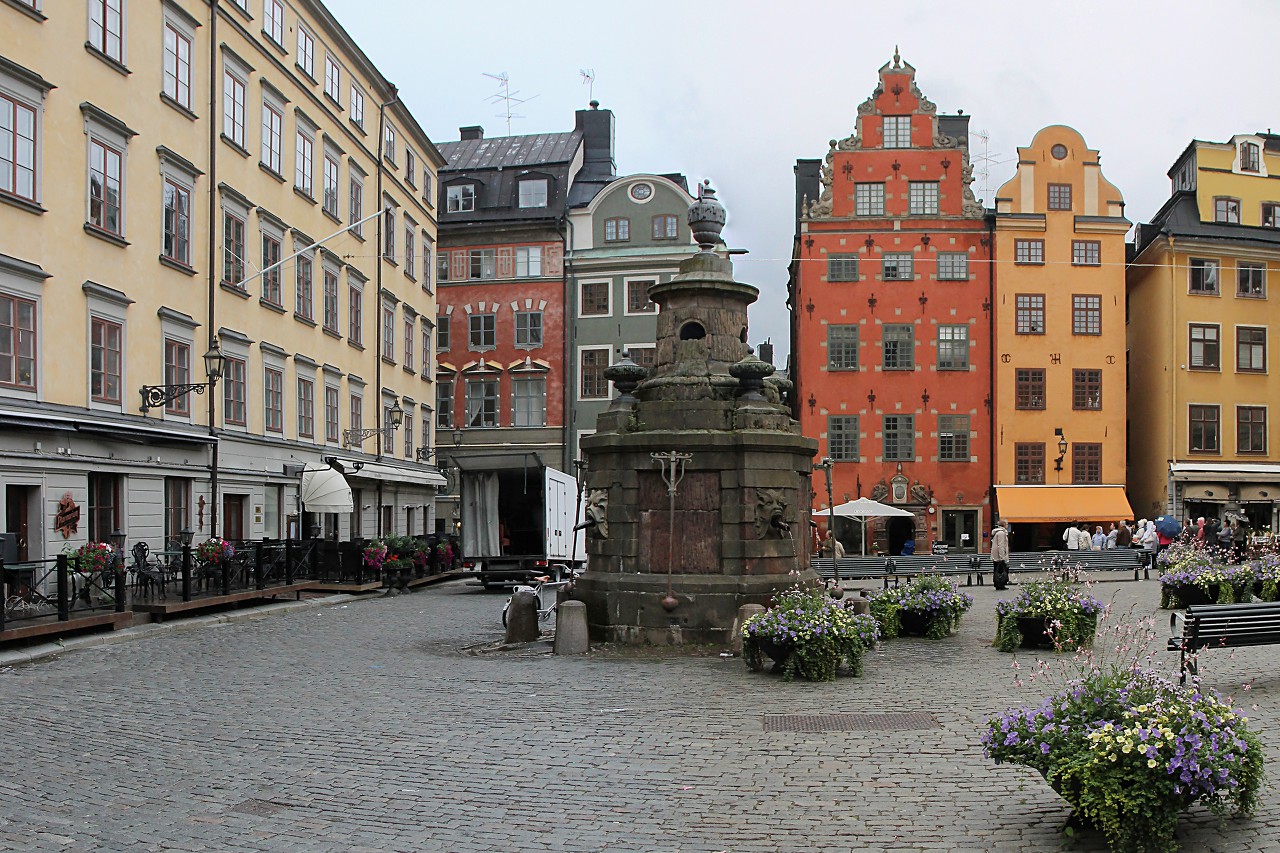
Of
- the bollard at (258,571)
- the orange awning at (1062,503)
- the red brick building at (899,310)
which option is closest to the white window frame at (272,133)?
the bollard at (258,571)

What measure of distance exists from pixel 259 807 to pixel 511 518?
23559 millimetres

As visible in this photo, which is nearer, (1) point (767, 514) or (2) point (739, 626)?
(2) point (739, 626)

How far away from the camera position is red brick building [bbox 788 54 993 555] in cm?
4788

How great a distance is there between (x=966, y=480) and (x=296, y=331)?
83.5 ft

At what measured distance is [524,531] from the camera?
31.9 meters

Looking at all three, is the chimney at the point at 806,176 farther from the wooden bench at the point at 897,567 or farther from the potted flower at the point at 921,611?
the potted flower at the point at 921,611

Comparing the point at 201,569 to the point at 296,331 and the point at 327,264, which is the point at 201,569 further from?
the point at 327,264

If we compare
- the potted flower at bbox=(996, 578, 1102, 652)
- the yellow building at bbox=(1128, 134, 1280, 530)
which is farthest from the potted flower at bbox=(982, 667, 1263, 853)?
the yellow building at bbox=(1128, 134, 1280, 530)

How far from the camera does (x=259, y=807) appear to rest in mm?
8312

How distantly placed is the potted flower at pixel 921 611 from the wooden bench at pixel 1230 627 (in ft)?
18.4

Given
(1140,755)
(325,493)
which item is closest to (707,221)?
(1140,755)

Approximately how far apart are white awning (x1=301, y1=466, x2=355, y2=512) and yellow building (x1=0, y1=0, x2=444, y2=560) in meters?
0.94

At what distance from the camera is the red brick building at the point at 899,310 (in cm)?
4788

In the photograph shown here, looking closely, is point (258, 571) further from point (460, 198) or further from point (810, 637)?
point (460, 198)
